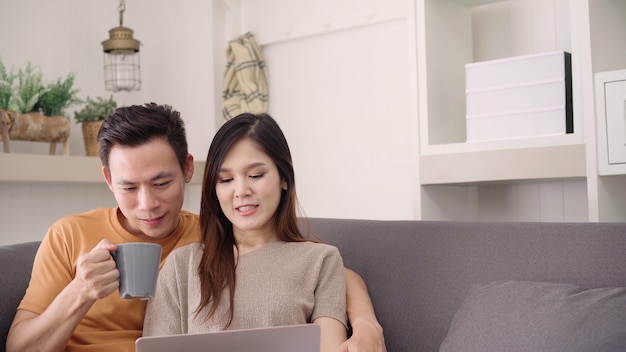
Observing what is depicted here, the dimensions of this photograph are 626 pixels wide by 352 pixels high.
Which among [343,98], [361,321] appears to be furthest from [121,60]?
[361,321]

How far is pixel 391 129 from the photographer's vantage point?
336 cm

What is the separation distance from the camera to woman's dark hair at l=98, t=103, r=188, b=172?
1.80 metres

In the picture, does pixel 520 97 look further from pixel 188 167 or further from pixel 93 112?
pixel 93 112

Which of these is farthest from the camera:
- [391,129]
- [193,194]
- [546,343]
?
[193,194]

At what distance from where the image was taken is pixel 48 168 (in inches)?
124

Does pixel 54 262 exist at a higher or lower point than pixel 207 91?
lower

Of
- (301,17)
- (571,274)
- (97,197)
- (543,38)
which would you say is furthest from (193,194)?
(571,274)

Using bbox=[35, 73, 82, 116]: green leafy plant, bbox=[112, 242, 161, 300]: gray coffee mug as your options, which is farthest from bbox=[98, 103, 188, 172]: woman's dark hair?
bbox=[35, 73, 82, 116]: green leafy plant

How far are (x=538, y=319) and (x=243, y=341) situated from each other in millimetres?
588

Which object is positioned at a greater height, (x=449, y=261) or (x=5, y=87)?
(x=5, y=87)

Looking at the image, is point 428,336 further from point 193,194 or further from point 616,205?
point 193,194

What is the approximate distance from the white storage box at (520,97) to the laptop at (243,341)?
1.30m

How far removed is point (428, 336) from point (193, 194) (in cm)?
225

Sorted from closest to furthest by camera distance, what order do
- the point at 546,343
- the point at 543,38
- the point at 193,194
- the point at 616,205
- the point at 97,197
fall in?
the point at 546,343
the point at 616,205
the point at 543,38
the point at 97,197
the point at 193,194
